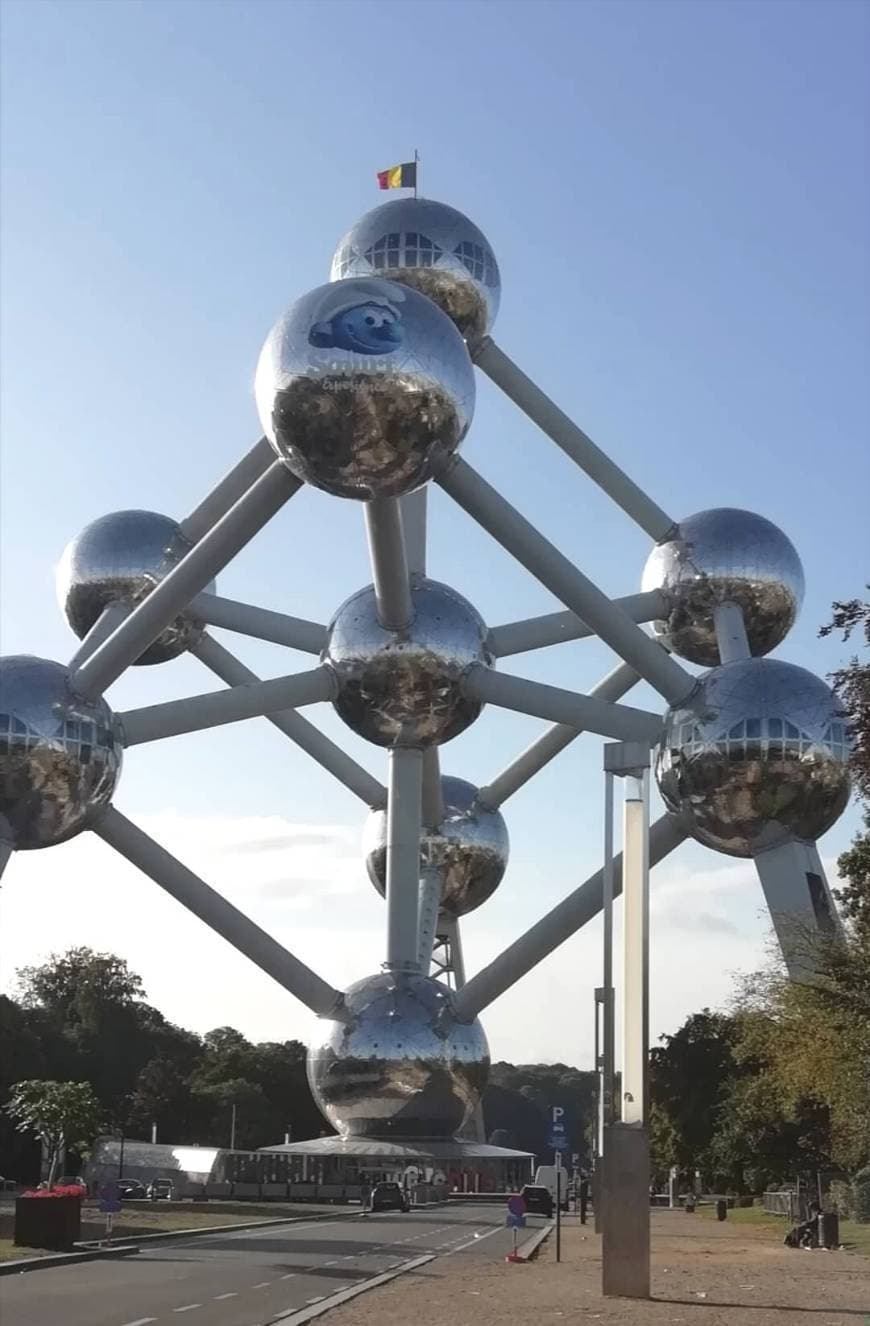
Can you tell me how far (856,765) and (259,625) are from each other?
506 inches

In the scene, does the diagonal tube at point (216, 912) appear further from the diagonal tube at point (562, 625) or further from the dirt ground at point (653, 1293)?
the diagonal tube at point (562, 625)

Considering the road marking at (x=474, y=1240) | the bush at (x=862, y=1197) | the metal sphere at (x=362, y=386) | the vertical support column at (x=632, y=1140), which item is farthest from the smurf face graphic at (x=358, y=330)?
the bush at (x=862, y=1197)

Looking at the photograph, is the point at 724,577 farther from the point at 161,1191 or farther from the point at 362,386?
the point at 161,1191

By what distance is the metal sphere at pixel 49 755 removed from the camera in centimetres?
1956

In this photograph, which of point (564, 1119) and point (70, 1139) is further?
point (70, 1139)

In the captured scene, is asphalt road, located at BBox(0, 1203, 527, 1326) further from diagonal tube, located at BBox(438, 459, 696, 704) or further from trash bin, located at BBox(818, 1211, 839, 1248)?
diagonal tube, located at BBox(438, 459, 696, 704)

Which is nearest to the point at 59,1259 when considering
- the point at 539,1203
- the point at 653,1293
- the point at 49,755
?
the point at 49,755

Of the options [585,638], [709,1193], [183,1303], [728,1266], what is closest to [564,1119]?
[728,1266]

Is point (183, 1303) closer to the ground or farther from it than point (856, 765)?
closer to the ground

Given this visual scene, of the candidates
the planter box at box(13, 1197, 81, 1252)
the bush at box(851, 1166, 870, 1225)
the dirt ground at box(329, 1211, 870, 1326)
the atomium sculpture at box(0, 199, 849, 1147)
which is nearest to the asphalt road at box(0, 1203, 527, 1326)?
the dirt ground at box(329, 1211, 870, 1326)

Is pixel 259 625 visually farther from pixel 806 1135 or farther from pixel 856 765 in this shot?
pixel 806 1135

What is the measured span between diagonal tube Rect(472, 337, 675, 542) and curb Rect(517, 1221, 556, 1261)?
35.8 feet

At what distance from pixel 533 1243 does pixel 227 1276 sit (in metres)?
9.37

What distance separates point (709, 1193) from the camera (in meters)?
89.5
